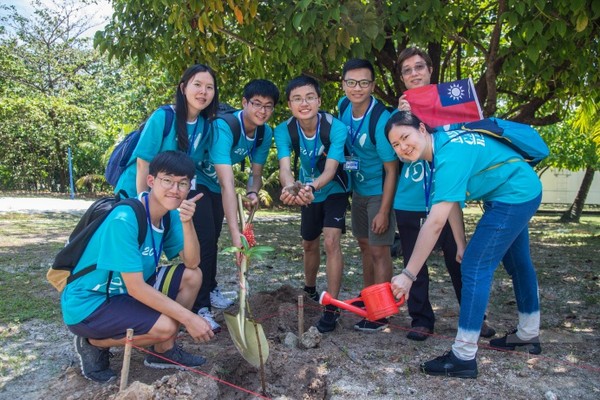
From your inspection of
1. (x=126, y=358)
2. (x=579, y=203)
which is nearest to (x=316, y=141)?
(x=126, y=358)

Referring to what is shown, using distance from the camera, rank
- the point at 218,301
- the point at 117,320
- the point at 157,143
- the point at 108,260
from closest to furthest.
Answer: the point at 108,260
the point at 117,320
the point at 157,143
the point at 218,301

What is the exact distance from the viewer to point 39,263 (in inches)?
243

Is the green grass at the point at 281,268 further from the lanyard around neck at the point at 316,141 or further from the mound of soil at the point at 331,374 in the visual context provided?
the lanyard around neck at the point at 316,141

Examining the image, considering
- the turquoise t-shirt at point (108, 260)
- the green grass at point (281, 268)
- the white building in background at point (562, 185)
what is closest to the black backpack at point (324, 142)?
the turquoise t-shirt at point (108, 260)

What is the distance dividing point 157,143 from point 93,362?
1304 millimetres

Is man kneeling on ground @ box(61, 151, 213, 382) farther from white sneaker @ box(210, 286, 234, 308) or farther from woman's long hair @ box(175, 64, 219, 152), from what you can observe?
white sneaker @ box(210, 286, 234, 308)

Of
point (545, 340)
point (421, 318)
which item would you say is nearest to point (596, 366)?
point (545, 340)

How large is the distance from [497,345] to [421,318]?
50 centimetres

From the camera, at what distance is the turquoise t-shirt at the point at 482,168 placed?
2.78 meters

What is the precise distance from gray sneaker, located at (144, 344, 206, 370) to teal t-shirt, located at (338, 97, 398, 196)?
164 cm

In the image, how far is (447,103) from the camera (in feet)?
11.3

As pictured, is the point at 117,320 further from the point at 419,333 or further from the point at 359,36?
the point at 359,36

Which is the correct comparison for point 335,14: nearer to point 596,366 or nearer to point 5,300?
point 596,366

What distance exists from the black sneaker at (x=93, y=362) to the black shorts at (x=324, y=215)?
1.67m
